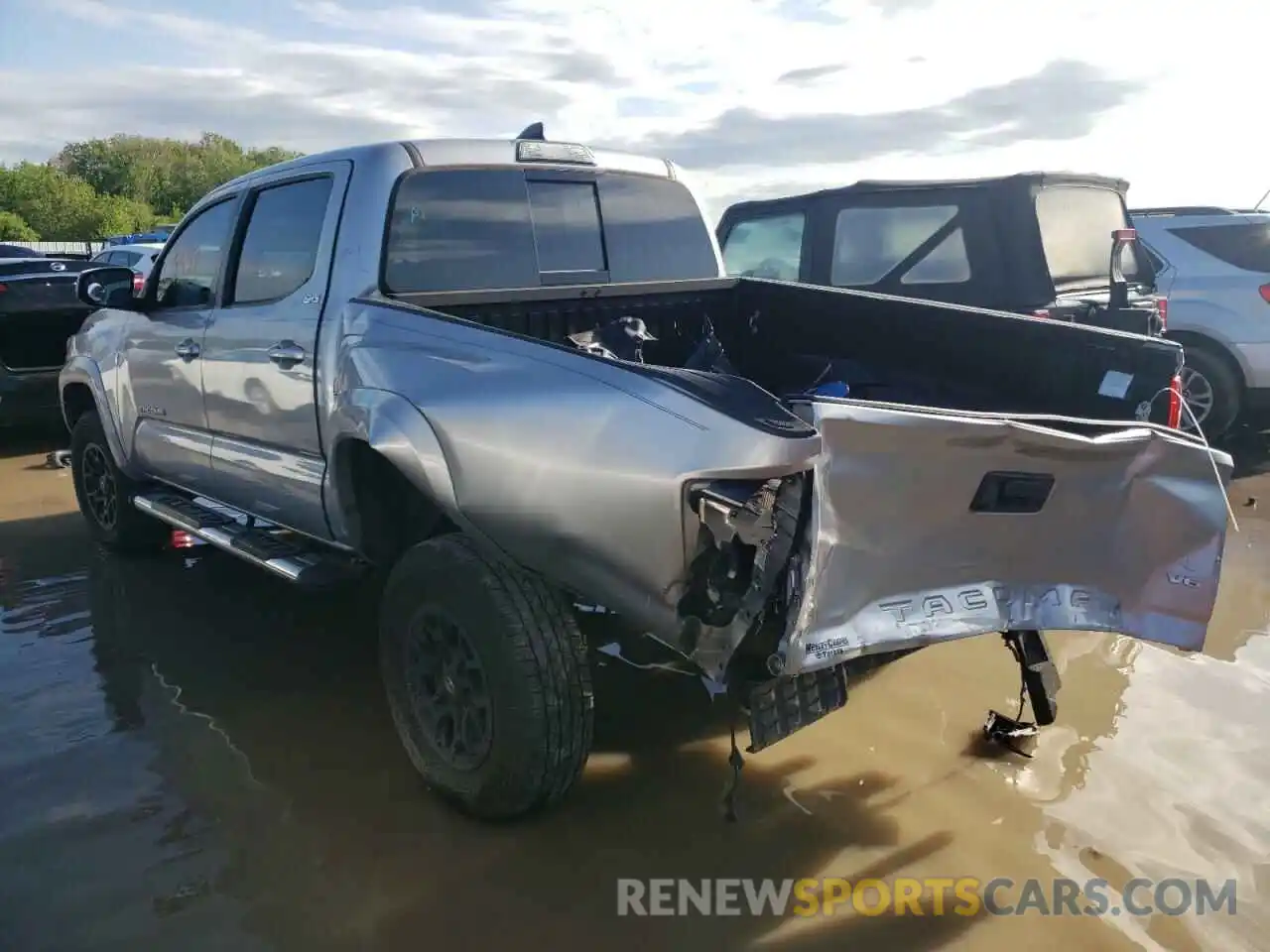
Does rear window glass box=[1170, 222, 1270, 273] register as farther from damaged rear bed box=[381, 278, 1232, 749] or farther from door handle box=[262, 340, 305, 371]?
door handle box=[262, 340, 305, 371]

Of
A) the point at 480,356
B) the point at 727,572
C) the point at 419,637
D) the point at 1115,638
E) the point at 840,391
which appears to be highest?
the point at 480,356

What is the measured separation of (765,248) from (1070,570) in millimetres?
5124

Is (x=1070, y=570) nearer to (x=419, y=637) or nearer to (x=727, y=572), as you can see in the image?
(x=727, y=572)

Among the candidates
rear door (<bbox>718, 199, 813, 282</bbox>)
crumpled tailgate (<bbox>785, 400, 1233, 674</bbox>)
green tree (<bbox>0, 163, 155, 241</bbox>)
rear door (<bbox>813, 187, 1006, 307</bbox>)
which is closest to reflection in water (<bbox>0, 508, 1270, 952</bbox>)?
crumpled tailgate (<bbox>785, 400, 1233, 674</bbox>)

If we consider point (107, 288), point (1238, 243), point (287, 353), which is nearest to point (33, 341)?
point (107, 288)

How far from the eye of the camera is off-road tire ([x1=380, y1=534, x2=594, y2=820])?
2.81 m

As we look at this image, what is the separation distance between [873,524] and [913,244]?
4607mm

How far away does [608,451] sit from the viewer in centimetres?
258

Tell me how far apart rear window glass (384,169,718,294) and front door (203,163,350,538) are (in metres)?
0.31

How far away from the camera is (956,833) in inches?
120

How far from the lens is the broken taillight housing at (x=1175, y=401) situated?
3314mm

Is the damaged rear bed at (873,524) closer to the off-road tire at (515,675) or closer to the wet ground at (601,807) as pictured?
the off-road tire at (515,675)

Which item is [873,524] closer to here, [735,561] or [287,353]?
[735,561]

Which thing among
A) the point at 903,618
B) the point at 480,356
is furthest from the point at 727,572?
the point at 480,356
